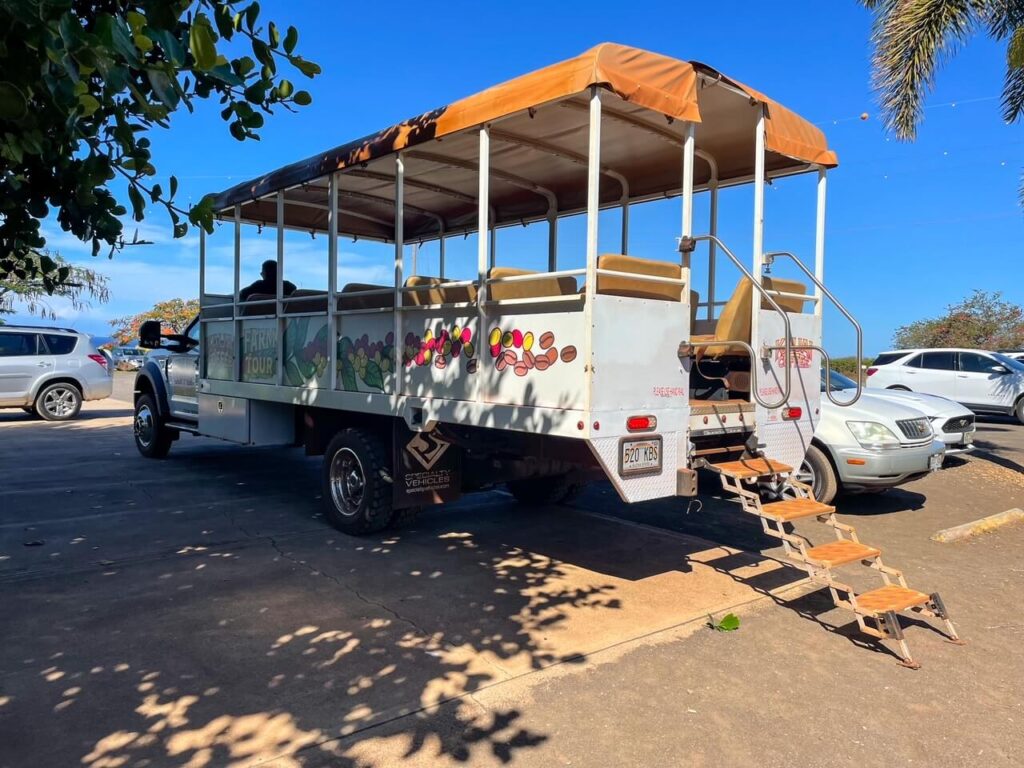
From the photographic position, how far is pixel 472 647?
399 centimetres

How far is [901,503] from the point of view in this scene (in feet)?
26.6

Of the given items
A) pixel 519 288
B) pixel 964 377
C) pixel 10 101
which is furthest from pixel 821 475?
pixel 964 377

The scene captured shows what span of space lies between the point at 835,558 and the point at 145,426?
Answer: 898 cm

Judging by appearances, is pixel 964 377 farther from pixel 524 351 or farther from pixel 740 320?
pixel 524 351

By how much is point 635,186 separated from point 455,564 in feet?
13.0

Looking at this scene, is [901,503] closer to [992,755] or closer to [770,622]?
[770,622]

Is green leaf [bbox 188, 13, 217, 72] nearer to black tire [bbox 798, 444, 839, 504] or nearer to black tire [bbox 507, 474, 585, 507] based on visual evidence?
black tire [bbox 507, 474, 585, 507]

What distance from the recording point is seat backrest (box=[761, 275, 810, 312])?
550 cm

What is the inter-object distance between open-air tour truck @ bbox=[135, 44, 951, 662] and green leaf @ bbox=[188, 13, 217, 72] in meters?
2.15

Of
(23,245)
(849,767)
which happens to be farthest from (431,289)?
(849,767)

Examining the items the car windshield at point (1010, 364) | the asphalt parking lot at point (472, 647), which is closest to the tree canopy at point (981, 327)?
the car windshield at point (1010, 364)

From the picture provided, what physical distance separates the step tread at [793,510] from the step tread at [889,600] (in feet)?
1.92

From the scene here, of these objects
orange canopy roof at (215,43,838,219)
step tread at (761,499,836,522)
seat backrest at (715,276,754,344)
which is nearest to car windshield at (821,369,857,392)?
orange canopy roof at (215,43,838,219)

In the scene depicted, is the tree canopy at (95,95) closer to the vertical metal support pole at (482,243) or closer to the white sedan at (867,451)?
the vertical metal support pole at (482,243)
